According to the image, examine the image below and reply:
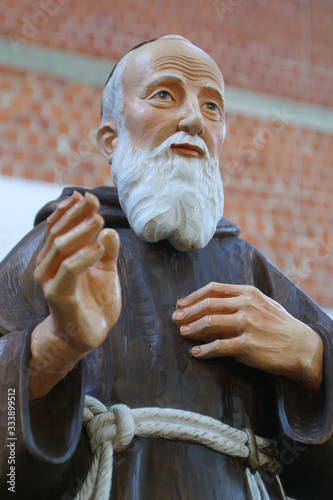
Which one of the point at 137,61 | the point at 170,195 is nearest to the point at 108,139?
the point at 137,61

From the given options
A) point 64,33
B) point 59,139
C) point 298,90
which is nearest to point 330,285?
point 298,90

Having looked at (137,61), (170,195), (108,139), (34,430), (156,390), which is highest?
(137,61)

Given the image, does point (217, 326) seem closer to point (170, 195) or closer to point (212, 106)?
point (170, 195)

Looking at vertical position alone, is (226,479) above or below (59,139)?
below

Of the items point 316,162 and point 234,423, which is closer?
point 234,423

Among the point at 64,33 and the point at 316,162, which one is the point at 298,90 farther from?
the point at 64,33

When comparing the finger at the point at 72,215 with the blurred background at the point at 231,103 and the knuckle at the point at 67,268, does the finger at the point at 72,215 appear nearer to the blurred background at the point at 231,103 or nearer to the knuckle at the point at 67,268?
the knuckle at the point at 67,268

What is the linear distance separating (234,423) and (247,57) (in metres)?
2.47

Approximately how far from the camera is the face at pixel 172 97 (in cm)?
189

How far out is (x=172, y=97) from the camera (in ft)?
6.31

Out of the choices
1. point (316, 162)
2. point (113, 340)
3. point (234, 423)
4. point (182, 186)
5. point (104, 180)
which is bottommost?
point (234, 423)

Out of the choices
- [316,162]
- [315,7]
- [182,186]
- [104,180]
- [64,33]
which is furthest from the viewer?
[315,7]

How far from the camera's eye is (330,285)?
11.5ft

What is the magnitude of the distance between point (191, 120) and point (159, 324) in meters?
0.45
